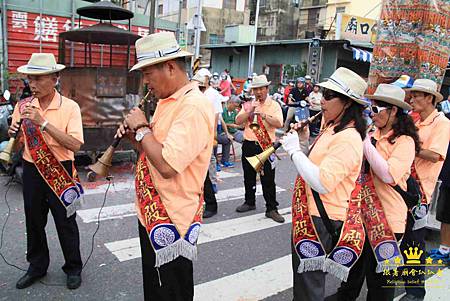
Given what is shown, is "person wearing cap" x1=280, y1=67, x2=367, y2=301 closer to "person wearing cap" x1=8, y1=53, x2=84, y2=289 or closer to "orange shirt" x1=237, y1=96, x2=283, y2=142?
"person wearing cap" x1=8, y1=53, x2=84, y2=289

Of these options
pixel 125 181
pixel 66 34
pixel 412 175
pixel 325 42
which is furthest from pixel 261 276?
pixel 325 42

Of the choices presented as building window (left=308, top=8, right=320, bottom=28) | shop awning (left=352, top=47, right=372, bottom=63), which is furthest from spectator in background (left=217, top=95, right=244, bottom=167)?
building window (left=308, top=8, right=320, bottom=28)

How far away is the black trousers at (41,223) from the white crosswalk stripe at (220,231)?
A: 27.2 inches

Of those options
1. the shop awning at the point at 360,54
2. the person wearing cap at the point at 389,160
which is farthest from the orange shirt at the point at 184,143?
the shop awning at the point at 360,54

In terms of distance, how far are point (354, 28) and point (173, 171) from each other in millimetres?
19731

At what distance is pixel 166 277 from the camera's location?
7.48 feet

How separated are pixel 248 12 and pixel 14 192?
113ft

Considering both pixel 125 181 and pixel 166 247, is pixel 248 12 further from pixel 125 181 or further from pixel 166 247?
pixel 166 247

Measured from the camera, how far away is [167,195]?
2209 mm

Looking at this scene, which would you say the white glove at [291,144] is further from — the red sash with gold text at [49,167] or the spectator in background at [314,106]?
the spectator in background at [314,106]

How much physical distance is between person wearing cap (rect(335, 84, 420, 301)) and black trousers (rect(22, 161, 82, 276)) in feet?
8.10

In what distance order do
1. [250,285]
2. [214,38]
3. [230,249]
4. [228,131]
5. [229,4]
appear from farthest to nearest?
[229,4] < [214,38] < [228,131] < [230,249] < [250,285]

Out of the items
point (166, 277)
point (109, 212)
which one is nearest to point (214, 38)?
point (109, 212)

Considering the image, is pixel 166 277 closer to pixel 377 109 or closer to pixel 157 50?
pixel 157 50
